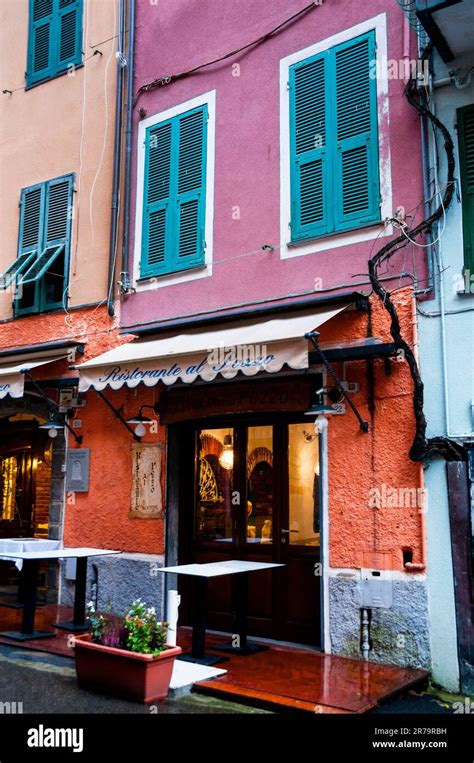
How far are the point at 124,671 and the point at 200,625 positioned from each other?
1.22m

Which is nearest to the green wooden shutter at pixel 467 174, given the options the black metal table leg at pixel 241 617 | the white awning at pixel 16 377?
the black metal table leg at pixel 241 617

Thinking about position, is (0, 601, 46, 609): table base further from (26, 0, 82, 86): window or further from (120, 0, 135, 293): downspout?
(26, 0, 82, 86): window

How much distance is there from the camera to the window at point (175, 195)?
9.59m

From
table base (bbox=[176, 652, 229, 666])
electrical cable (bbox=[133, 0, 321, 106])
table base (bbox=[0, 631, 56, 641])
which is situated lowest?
table base (bbox=[176, 652, 229, 666])

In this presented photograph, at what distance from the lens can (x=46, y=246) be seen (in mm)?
11531

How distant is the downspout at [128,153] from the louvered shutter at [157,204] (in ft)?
0.97

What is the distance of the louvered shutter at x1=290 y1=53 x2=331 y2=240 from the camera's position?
8406 millimetres

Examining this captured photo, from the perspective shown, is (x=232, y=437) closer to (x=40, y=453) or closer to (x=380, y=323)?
(x=380, y=323)

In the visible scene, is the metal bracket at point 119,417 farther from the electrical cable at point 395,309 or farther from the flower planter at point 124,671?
the electrical cable at point 395,309

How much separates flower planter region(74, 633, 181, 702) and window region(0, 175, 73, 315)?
244 inches

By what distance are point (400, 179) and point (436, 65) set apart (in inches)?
49.9

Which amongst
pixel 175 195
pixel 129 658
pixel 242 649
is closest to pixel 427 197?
pixel 175 195

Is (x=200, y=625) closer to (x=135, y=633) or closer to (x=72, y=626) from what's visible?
(x=135, y=633)

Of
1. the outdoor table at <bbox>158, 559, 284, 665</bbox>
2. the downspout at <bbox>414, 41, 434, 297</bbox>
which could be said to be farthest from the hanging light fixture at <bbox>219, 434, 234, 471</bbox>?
the downspout at <bbox>414, 41, 434, 297</bbox>
